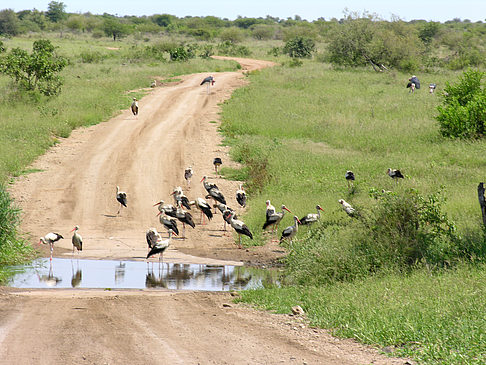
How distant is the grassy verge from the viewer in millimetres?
8656

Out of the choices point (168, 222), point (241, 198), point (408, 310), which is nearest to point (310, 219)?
point (241, 198)

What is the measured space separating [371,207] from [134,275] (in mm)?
6198

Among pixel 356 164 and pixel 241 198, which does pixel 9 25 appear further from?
pixel 241 198

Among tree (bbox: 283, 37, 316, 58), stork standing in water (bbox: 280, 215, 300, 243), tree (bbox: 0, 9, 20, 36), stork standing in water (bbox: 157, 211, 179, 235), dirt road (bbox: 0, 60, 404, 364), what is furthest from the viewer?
tree (bbox: 0, 9, 20, 36)

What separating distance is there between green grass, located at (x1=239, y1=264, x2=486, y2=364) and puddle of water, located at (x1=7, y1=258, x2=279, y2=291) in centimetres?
203

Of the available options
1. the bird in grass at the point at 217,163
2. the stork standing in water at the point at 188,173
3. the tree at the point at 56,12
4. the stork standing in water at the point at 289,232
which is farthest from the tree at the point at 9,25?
the stork standing in water at the point at 289,232

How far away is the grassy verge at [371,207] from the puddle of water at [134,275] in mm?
1115

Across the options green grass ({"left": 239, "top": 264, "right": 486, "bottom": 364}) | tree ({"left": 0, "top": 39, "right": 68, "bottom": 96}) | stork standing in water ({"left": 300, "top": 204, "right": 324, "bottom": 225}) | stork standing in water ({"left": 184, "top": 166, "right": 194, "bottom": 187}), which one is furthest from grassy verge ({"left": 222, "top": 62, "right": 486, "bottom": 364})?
tree ({"left": 0, "top": 39, "right": 68, "bottom": 96})

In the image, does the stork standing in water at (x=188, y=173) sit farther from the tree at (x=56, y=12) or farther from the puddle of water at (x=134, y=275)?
the tree at (x=56, y=12)

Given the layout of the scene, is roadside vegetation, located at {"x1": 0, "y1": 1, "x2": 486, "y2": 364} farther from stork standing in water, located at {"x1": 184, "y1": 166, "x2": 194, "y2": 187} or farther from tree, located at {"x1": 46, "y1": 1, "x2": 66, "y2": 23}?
tree, located at {"x1": 46, "y1": 1, "x2": 66, "y2": 23}

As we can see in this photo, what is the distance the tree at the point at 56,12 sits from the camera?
127 meters

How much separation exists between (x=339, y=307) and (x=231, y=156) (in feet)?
48.8

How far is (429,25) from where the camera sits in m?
81.8

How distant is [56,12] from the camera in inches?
5037
